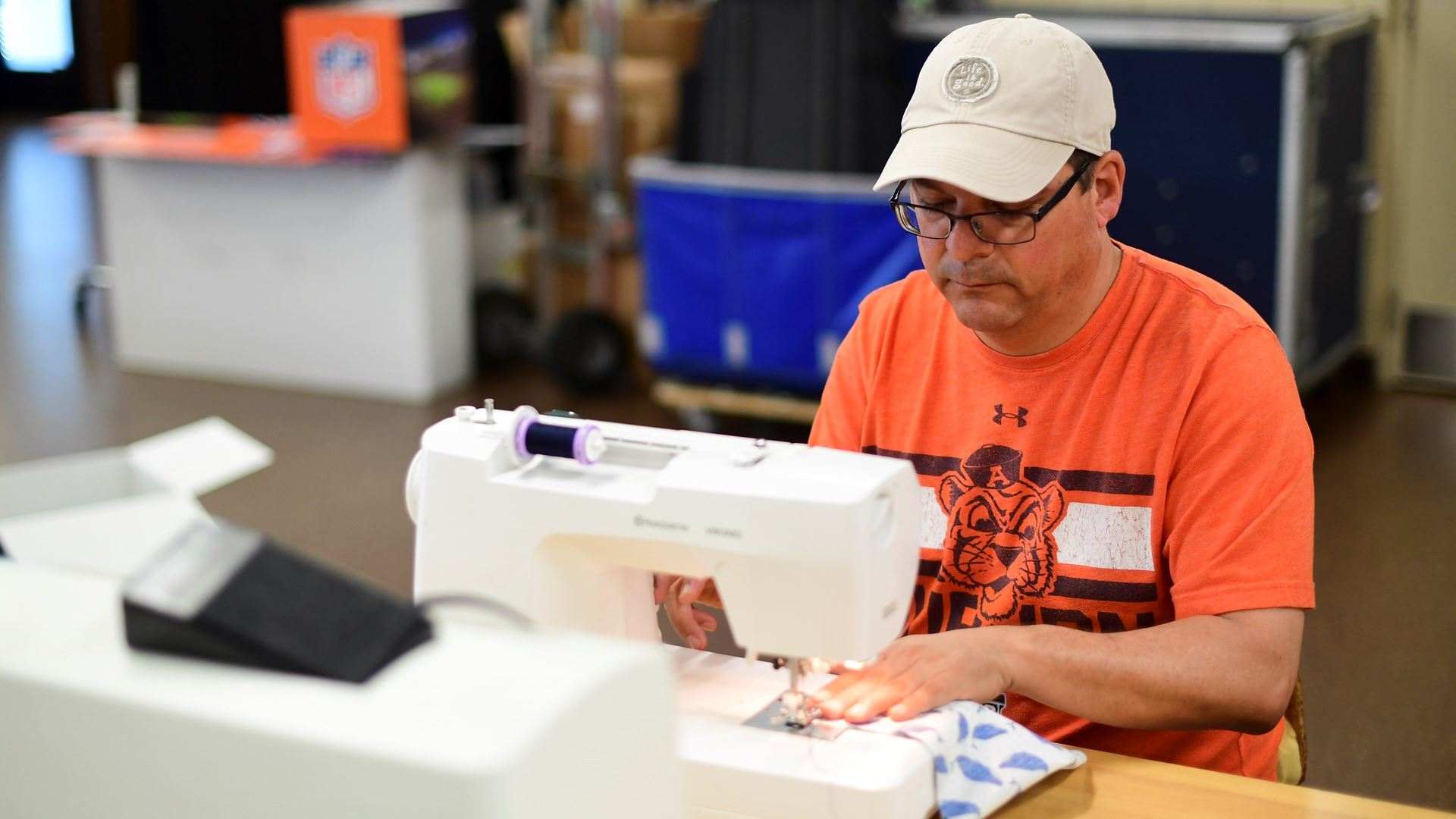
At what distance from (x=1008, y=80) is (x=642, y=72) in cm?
368

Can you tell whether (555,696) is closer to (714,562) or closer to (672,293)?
(714,562)

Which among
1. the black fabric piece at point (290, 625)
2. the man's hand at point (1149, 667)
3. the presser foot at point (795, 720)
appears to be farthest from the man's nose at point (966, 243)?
the black fabric piece at point (290, 625)

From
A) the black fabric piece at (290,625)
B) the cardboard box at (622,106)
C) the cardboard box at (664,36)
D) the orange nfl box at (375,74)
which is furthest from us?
the cardboard box at (664,36)

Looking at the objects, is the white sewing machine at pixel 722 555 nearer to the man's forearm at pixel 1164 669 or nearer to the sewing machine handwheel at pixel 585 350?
the man's forearm at pixel 1164 669

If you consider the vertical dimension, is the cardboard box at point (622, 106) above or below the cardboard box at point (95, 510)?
above

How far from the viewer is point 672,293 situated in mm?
4602

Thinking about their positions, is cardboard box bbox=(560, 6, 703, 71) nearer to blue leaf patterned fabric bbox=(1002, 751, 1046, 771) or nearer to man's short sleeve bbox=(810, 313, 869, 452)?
man's short sleeve bbox=(810, 313, 869, 452)

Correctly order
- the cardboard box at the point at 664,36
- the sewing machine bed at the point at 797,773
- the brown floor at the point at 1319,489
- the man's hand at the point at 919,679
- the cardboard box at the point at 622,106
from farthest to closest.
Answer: the cardboard box at the point at 664,36 → the cardboard box at the point at 622,106 → the brown floor at the point at 1319,489 → the man's hand at the point at 919,679 → the sewing machine bed at the point at 797,773

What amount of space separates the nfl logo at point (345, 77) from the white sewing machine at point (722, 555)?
3.50m

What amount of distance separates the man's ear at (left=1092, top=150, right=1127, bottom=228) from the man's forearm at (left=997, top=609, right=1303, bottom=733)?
0.41 m

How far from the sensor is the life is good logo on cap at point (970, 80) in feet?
4.82

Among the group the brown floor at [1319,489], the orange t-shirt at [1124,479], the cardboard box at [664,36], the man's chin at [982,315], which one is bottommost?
the brown floor at [1319,489]

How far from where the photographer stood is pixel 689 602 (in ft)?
5.12

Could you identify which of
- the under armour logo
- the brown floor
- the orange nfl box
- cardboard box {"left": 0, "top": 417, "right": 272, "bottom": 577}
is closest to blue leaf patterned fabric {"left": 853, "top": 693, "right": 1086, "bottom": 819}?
the under armour logo
